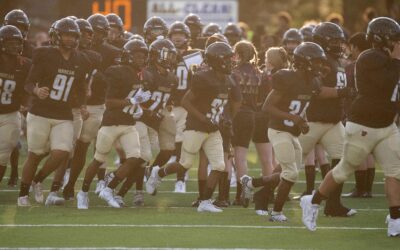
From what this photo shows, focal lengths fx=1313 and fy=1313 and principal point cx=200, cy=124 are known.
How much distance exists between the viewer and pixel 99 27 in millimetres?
15734

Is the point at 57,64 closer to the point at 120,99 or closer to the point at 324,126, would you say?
the point at 120,99

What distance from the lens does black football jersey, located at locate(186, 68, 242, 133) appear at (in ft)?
45.1

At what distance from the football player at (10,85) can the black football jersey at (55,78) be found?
1.25 ft

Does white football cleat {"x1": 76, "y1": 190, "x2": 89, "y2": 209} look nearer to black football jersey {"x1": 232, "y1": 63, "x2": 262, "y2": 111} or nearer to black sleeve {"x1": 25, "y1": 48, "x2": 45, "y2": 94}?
black sleeve {"x1": 25, "y1": 48, "x2": 45, "y2": 94}

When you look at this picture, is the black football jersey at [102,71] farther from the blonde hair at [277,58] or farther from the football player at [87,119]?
the blonde hair at [277,58]

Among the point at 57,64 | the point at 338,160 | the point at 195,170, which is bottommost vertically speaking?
the point at 195,170

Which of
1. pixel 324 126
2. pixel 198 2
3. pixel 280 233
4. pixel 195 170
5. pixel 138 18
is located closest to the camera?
pixel 280 233

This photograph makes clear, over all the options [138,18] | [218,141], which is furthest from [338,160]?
[138,18]

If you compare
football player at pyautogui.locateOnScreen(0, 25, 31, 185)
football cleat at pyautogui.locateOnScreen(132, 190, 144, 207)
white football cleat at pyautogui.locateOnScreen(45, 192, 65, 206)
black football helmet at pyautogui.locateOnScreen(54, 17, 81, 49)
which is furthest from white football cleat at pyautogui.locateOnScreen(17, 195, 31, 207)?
black football helmet at pyautogui.locateOnScreen(54, 17, 81, 49)

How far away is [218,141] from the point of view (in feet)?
45.7

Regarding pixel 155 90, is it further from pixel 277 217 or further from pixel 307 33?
pixel 307 33

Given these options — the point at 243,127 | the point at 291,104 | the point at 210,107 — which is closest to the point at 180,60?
the point at 243,127

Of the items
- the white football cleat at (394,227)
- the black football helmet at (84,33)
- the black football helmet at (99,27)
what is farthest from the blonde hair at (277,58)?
the white football cleat at (394,227)

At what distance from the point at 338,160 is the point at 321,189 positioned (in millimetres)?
1320
